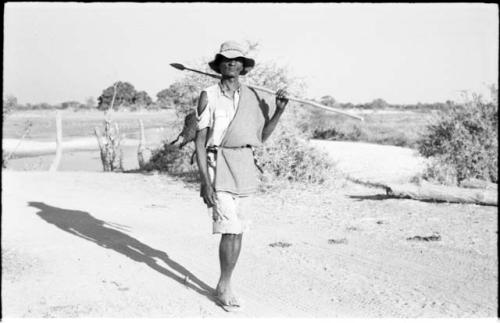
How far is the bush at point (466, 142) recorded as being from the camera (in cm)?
1114

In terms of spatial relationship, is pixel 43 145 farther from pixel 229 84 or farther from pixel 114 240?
pixel 229 84

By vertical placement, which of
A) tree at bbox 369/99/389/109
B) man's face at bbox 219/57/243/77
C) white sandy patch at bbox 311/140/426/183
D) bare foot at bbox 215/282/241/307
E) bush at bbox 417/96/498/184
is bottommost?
bare foot at bbox 215/282/241/307

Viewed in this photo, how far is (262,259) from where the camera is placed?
20.0 ft

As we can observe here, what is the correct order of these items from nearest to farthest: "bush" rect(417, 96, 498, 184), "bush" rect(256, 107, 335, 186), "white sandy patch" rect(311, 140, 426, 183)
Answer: "bush" rect(417, 96, 498, 184), "bush" rect(256, 107, 335, 186), "white sandy patch" rect(311, 140, 426, 183)

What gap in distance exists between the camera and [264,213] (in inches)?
355

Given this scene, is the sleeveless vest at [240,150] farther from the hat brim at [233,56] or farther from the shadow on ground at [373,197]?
the shadow on ground at [373,197]

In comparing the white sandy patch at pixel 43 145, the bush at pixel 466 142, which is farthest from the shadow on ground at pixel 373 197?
the white sandy patch at pixel 43 145

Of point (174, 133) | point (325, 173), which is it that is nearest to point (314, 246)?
point (325, 173)

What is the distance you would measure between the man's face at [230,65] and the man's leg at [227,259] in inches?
49.7

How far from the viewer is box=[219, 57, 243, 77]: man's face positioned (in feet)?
14.7

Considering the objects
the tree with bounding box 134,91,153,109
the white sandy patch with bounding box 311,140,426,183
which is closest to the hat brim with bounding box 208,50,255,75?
the white sandy patch with bounding box 311,140,426,183

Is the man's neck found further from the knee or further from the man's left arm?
the knee

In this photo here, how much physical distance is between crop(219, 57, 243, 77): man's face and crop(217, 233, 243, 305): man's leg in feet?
4.14

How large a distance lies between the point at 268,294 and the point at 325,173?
7255 millimetres
